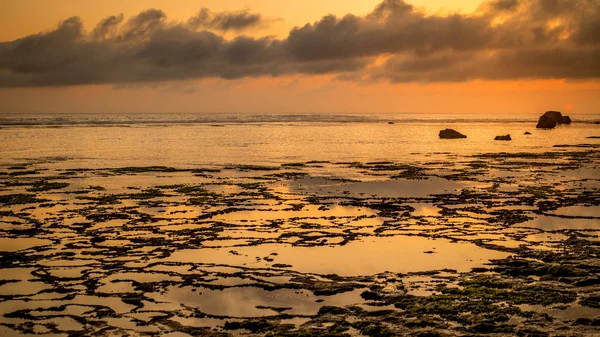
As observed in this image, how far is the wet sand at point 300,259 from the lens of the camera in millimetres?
9891

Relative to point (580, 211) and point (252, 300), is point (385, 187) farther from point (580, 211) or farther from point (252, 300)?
point (252, 300)

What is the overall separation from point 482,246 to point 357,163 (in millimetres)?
26546

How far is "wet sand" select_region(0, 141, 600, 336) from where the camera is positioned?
9.89 metres

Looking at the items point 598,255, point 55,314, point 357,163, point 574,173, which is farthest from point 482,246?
point 357,163

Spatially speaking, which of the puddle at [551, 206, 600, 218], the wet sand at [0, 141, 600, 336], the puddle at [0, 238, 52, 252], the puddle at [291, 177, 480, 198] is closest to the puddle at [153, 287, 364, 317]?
the wet sand at [0, 141, 600, 336]

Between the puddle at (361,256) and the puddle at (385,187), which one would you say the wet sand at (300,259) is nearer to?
the puddle at (361,256)

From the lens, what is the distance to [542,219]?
62.8 feet

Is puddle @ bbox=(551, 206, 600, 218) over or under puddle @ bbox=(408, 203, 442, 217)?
under

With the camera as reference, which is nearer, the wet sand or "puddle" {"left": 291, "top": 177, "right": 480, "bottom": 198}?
the wet sand

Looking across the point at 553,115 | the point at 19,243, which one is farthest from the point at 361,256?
the point at 553,115

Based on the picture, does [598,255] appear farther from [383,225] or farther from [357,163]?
[357,163]

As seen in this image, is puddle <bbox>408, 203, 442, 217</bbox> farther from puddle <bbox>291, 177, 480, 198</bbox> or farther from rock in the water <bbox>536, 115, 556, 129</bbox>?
rock in the water <bbox>536, 115, 556, 129</bbox>

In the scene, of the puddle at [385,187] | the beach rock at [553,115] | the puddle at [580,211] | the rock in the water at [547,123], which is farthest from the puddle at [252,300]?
the beach rock at [553,115]

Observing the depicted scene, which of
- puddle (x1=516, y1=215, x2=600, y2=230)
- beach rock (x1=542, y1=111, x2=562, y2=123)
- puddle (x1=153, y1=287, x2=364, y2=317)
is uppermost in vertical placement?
beach rock (x1=542, y1=111, x2=562, y2=123)
